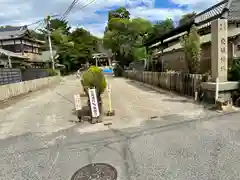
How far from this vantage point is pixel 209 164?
3436 mm

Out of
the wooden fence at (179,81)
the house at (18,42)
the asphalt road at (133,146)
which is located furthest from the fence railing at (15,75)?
the house at (18,42)

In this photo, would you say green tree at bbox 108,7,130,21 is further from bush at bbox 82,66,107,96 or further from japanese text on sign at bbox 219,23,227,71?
bush at bbox 82,66,107,96

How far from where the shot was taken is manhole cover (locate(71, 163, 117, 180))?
3.27m

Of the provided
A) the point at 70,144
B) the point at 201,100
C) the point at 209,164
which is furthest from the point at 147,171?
the point at 201,100

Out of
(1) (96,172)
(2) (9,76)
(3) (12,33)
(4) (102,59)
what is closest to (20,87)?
(2) (9,76)

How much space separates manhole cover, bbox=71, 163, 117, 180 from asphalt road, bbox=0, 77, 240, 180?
109 millimetres

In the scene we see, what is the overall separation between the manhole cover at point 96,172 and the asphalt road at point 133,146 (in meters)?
0.11

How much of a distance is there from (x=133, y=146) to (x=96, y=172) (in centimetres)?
115

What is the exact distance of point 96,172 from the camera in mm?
3432

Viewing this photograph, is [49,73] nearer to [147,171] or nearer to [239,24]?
[239,24]

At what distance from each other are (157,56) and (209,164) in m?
18.2

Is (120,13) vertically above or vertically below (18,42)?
above

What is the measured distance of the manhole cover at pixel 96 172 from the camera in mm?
3271

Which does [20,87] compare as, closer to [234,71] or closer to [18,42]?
[234,71]
